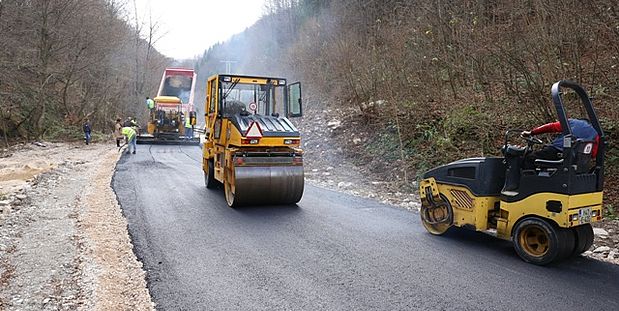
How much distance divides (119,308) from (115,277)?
2.34ft

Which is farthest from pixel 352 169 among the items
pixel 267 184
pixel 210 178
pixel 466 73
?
pixel 267 184

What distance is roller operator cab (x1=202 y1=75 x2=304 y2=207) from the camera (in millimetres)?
7234

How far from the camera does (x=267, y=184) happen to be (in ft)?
23.9

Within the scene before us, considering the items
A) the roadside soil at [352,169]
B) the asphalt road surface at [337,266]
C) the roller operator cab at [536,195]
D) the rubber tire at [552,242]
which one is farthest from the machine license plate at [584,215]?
the roadside soil at [352,169]

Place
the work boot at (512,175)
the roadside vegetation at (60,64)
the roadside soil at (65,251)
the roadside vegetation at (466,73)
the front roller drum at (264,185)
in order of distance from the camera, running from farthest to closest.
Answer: the roadside vegetation at (60,64)
the roadside vegetation at (466,73)
the front roller drum at (264,185)
the work boot at (512,175)
the roadside soil at (65,251)

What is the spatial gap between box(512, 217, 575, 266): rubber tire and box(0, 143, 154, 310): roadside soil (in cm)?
381

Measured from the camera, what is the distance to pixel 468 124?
1029 cm

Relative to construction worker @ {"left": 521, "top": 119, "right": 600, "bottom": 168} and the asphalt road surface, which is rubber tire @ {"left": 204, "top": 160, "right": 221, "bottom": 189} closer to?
the asphalt road surface

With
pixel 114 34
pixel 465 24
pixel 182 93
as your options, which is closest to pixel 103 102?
pixel 114 34

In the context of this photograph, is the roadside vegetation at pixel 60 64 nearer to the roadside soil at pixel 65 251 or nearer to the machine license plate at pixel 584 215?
the roadside soil at pixel 65 251

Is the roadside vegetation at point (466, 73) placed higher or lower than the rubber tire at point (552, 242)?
higher

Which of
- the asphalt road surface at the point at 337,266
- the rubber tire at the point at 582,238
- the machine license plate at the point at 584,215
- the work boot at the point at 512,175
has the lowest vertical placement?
the asphalt road surface at the point at 337,266

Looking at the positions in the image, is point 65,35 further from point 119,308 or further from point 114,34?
point 119,308

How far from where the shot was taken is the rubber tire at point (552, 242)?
4477 mm
